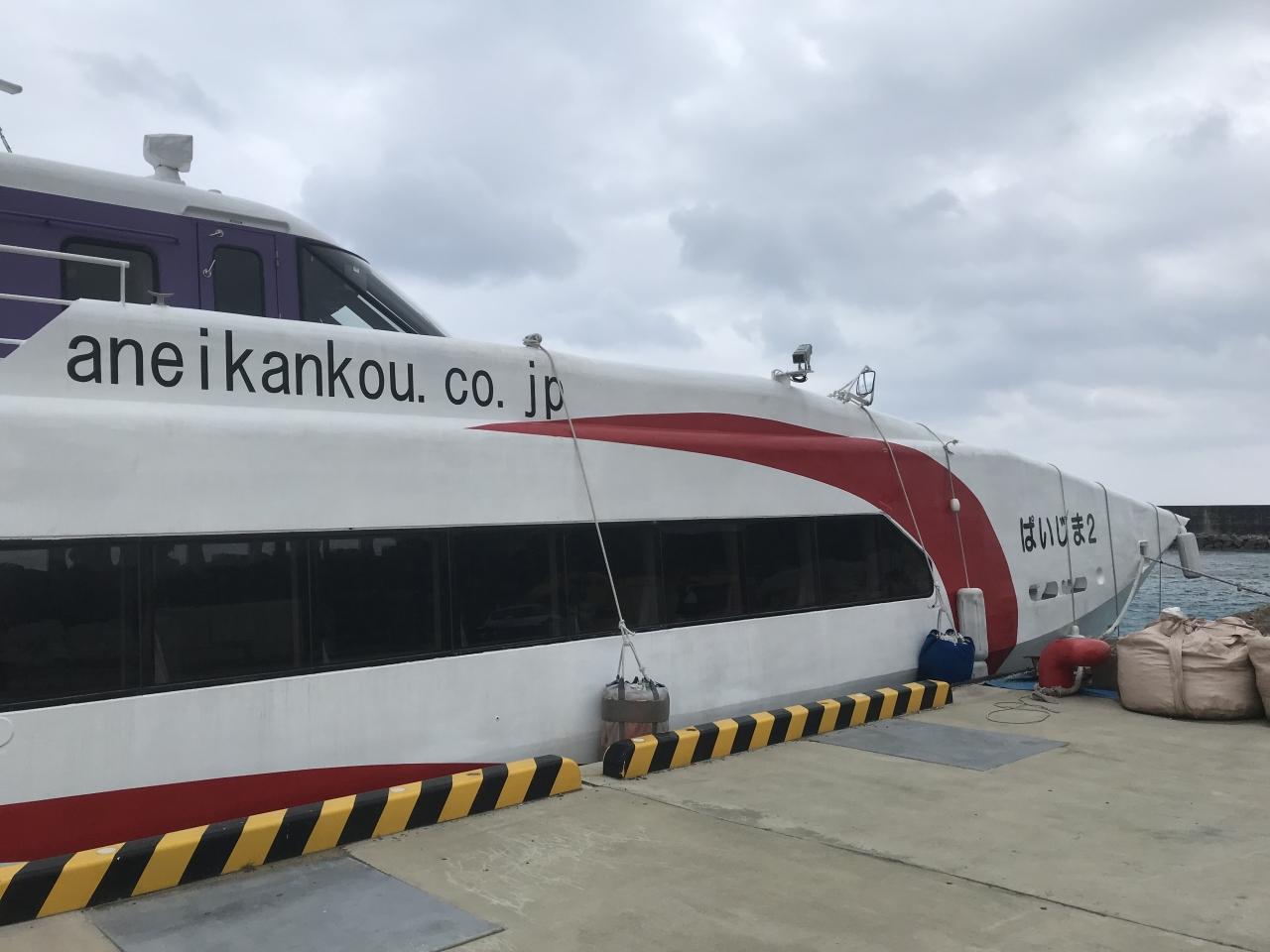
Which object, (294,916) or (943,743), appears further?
(943,743)

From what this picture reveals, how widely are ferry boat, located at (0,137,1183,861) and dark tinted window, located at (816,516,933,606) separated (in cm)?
4

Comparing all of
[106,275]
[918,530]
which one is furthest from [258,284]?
[918,530]

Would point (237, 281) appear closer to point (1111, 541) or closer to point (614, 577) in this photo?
point (614, 577)

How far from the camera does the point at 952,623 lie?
Result: 931 centimetres

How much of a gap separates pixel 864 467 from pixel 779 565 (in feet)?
4.94

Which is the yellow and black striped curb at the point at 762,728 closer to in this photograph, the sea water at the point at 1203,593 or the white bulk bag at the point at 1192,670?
the white bulk bag at the point at 1192,670

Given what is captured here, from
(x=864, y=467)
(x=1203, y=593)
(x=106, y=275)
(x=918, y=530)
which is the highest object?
(x=106, y=275)

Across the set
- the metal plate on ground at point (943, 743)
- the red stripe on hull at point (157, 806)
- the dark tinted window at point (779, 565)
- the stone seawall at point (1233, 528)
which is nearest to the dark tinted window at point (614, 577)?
the dark tinted window at point (779, 565)

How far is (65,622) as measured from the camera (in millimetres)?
4562

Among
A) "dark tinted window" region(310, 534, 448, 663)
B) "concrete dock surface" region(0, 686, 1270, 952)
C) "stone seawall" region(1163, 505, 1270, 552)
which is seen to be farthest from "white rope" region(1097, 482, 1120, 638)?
"stone seawall" region(1163, 505, 1270, 552)

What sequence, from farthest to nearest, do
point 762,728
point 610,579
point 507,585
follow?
point 762,728
point 610,579
point 507,585

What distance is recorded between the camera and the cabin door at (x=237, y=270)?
6.37m

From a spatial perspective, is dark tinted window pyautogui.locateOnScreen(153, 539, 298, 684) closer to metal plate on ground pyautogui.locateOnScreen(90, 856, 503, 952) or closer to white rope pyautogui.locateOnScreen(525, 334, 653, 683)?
metal plate on ground pyautogui.locateOnScreen(90, 856, 503, 952)

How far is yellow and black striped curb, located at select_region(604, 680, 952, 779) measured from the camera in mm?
6305
